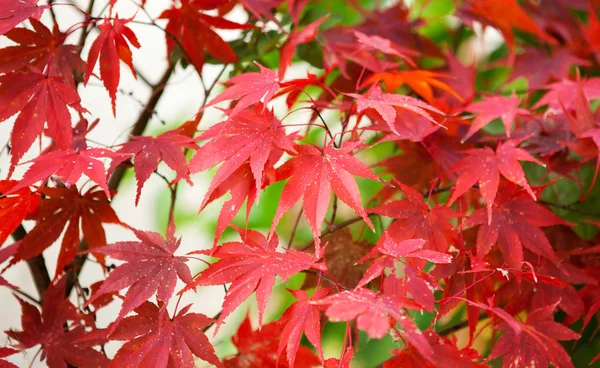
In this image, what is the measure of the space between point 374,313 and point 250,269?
5.9 inches

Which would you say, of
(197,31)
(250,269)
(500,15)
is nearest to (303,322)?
(250,269)

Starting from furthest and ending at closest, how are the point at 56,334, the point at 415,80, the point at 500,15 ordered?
1. the point at 500,15
2. the point at 415,80
3. the point at 56,334

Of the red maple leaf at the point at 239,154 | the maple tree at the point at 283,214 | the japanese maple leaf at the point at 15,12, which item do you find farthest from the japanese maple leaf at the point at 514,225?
the japanese maple leaf at the point at 15,12

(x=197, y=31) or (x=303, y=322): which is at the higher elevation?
(x=197, y=31)

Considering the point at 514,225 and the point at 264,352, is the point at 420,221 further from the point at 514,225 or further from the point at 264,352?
the point at 264,352

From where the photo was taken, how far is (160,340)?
510mm

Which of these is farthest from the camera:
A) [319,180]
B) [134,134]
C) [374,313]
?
[134,134]

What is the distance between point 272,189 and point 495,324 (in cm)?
87

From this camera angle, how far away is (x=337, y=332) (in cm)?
120

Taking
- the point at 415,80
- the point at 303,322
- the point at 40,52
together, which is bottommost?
the point at 303,322

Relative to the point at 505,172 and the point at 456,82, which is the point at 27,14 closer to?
the point at 505,172

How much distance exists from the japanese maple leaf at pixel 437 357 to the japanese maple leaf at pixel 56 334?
0.29 meters

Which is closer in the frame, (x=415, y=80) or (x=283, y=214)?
(x=283, y=214)

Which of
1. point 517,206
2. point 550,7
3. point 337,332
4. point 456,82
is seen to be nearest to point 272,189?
point 337,332
